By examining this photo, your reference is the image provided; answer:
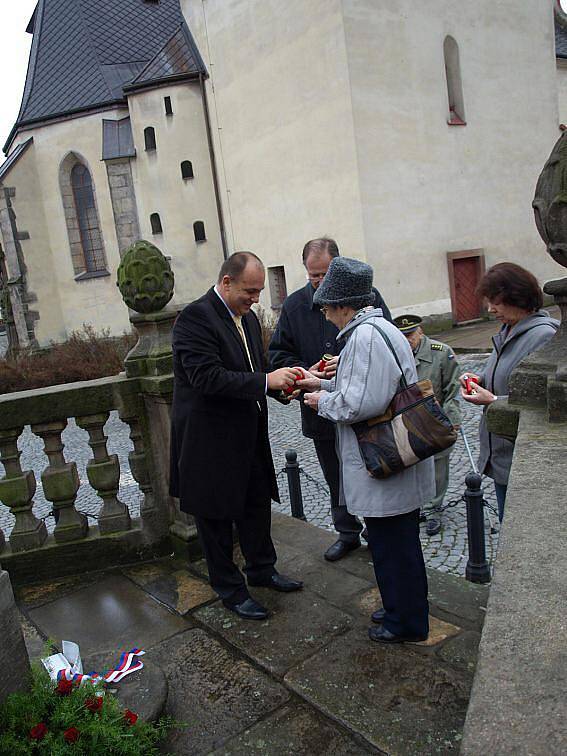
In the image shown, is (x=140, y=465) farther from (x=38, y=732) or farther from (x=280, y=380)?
(x=38, y=732)

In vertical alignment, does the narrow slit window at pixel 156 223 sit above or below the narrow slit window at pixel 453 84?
→ below

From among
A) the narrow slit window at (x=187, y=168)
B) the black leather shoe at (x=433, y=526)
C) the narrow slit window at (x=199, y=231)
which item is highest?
the narrow slit window at (x=187, y=168)

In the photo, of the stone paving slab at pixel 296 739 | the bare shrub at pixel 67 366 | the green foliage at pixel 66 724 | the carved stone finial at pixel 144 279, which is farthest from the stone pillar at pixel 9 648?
the bare shrub at pixel 67 366

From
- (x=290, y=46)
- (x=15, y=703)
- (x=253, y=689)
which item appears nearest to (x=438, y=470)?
(x=253, y=689)

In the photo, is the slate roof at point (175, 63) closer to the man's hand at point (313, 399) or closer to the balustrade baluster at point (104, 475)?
the balustrade baluster at point (104, 475)

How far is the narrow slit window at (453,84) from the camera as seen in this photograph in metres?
17.5

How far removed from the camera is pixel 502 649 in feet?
3.65

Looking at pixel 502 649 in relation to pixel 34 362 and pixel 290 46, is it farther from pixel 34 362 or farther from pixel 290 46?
pixel 290 46

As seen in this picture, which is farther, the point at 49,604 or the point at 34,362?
the point at 34,362

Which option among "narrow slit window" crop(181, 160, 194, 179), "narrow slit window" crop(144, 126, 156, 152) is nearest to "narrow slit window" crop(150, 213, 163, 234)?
"narrow slit window" crop(181, 160, 194, 179)

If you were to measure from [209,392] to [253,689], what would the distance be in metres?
1.23

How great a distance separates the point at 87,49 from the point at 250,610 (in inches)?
1049

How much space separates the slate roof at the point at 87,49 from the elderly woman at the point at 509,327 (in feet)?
76.8

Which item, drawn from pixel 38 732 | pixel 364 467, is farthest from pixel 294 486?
pixel 38 732
